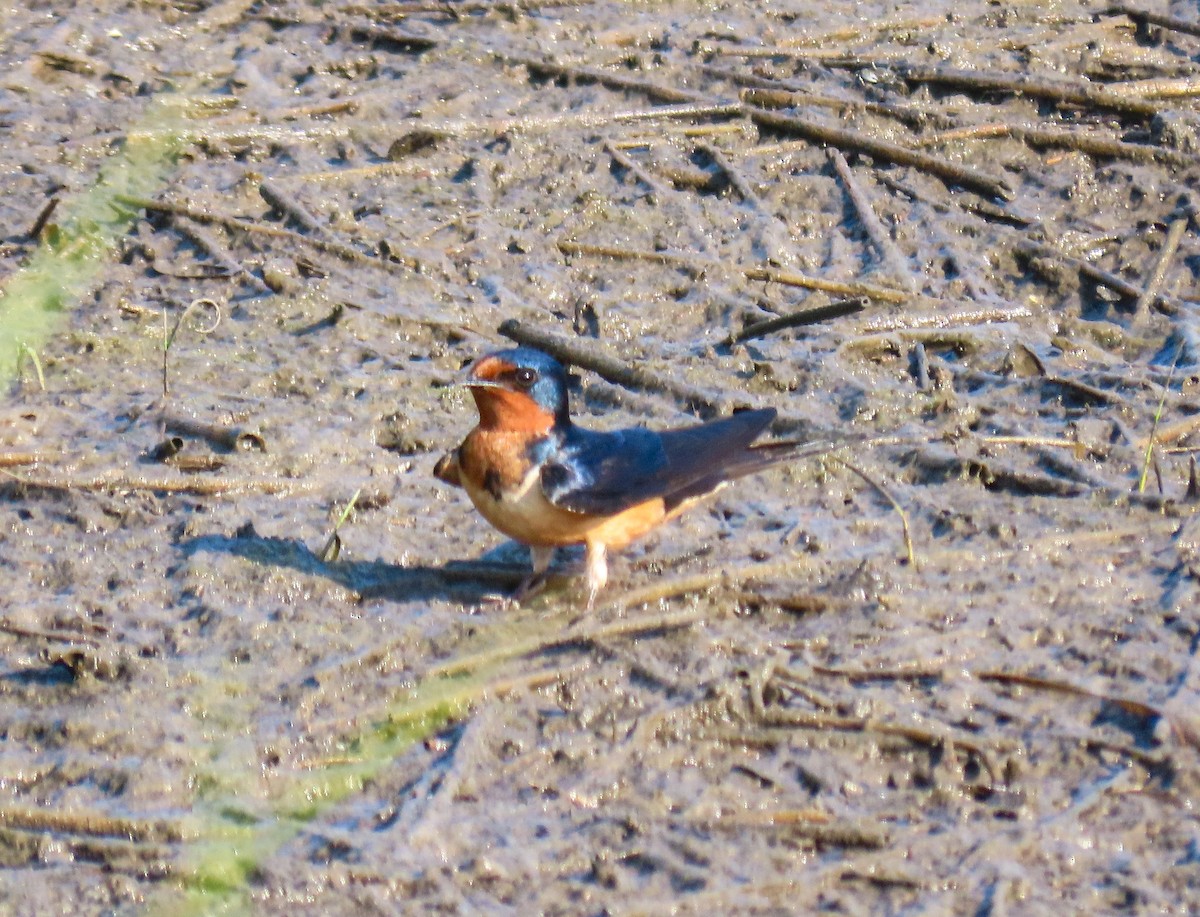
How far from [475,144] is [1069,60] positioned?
3.00 meters

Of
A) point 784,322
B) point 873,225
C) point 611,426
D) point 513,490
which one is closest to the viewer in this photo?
point 513,490

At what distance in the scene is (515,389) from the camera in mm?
4293

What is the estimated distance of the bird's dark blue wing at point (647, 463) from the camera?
13.9 ft

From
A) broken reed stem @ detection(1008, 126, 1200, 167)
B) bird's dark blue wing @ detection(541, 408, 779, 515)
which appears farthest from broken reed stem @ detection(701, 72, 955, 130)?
bird's dark blue wing @ detection(541, 408, 779, 515)

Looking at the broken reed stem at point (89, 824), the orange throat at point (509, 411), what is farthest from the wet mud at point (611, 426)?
the orange throat at point (509, 411)

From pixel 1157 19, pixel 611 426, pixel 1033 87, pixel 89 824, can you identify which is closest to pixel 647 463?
pixel 611 426

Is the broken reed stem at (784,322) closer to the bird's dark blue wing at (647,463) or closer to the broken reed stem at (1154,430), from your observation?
the broken reed stem at (1154,430)

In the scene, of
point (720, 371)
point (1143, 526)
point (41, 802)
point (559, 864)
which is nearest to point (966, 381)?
point (720, 371)

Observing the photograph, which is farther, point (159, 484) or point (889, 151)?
point (889, 151)

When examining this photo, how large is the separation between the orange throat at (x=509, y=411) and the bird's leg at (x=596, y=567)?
1.03ft

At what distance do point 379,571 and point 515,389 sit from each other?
0.59 metres

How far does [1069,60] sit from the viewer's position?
8203 mm

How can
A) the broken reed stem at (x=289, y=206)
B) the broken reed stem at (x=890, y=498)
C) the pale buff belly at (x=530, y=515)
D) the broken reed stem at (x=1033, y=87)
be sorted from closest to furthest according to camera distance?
the pale buff belly at (x=530, y=515), the broken reed stem at (x=890, y=498), the broken reed stem at (x=289, y=206), the broken reed stem at (x=1033, y=87)

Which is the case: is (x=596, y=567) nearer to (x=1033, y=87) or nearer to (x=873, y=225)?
(x=873, y=225)
